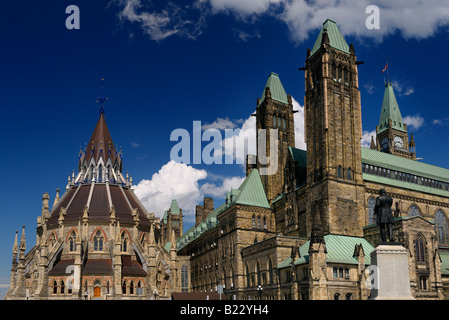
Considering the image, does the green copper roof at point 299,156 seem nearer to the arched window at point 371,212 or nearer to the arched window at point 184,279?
the arched window at point 371,212

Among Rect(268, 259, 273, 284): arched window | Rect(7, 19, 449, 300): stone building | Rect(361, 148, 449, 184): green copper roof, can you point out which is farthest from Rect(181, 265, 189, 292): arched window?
Rect(361, 148, 449, 184): green copper roof

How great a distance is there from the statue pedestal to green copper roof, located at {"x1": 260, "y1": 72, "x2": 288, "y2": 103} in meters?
62.3

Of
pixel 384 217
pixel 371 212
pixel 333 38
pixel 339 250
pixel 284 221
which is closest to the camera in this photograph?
pixel 384 217

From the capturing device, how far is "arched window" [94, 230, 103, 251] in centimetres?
7750

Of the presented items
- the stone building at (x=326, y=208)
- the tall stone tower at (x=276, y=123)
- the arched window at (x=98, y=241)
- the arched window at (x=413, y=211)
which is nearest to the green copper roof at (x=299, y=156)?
the stone building at (x=326, y=208)

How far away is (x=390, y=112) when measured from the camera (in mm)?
116500

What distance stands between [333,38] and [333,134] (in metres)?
15.8

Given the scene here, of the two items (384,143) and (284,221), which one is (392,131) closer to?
(384,143)

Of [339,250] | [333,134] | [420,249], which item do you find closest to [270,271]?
[339,250]

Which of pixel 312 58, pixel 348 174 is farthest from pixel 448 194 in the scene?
pixel 312 58

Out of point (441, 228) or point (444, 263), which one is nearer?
point (444, 263)

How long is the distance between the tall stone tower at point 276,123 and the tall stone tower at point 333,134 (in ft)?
47.6

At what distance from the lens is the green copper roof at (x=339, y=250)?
5378cm

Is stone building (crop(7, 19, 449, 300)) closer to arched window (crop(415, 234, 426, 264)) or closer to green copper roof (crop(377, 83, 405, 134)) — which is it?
arched window (crop(415, 234, 426, 264))
